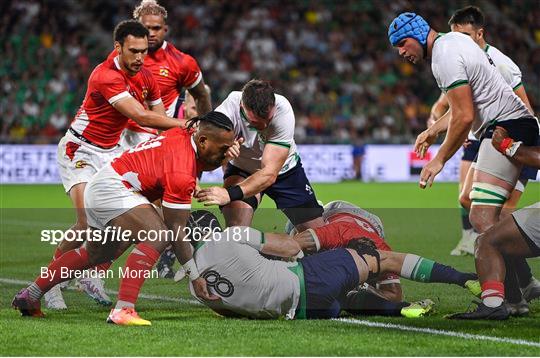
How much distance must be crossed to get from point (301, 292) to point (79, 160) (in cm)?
267

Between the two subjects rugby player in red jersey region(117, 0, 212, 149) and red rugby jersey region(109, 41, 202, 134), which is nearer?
rugby player in red jersey region(117, 0, 212, 149)

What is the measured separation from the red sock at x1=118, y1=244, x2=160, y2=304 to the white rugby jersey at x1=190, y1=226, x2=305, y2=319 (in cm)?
33

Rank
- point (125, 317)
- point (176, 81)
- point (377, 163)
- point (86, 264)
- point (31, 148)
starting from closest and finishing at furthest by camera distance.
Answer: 1. point (125, 317)
2. point (86, 264)
3. point (176, 81)
4. point (31, 148)
5. point (377, 163)

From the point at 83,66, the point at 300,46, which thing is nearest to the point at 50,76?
the point at 83,66

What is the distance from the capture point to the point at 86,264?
23.9 feet

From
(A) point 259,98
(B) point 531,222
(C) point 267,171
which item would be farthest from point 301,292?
(B) point 531,222

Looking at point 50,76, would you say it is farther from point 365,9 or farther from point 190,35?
point 365,9

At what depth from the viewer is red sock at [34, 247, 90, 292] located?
716cm

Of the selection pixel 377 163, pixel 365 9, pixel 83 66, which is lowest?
pixel 377 163

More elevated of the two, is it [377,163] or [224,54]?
[224,54]

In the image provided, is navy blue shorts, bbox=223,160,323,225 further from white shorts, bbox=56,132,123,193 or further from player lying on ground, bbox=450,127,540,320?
player lying on ground, bbox=450,127,540,320

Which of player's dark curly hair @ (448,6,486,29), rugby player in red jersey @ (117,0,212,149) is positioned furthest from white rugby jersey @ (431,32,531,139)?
rugby player in red jersey @ (117,0,212,149)

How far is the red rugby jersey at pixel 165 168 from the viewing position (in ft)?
21.8

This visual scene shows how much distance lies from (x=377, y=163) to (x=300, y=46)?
6.41 meters
